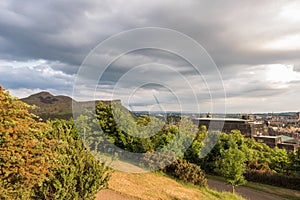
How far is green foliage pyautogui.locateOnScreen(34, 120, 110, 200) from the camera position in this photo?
5625mm

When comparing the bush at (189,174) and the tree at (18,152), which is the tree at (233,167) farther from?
the tree at (18,152)

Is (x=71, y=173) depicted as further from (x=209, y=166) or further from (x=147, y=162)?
(x=209, y=166)

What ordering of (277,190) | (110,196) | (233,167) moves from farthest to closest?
(277,190) → (233,167) → (110,196)

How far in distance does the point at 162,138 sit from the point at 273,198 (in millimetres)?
10149

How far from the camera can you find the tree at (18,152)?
4289 millimetres

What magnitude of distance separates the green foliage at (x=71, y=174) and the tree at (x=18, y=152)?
0.66 meters

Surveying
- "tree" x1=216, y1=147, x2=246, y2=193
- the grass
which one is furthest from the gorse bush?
the grass

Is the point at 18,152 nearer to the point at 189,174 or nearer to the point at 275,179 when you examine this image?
the point at 189,174

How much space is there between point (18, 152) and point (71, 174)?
1.67m

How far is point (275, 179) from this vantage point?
21938mm

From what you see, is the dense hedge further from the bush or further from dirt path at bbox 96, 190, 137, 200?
dirt path at bbox 96, 190, 137, 200

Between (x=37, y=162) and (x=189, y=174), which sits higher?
(x=37, y=162)

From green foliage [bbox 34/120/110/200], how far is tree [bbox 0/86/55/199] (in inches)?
26.1

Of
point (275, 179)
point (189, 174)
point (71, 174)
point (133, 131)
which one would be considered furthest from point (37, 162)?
point (275, 179)
